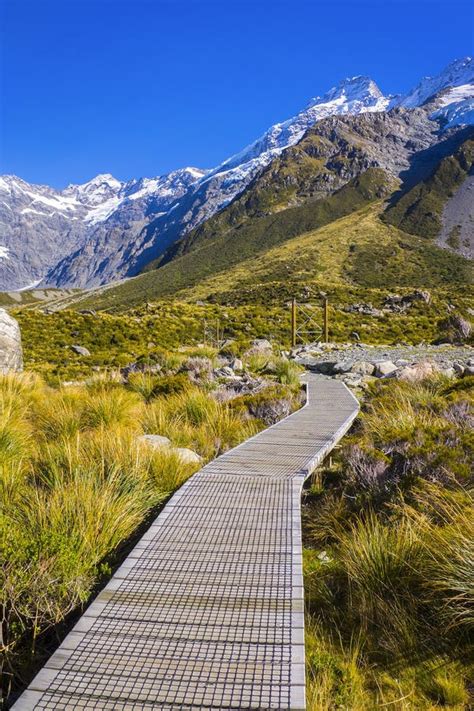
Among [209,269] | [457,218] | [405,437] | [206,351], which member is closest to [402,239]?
[457,218]

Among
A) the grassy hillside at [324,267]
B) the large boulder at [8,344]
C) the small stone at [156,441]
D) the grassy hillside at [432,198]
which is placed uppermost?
the grassy hillside at [432,198]

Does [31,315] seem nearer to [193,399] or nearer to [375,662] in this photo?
[193,399]

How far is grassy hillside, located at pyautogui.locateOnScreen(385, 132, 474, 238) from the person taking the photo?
5918 inches

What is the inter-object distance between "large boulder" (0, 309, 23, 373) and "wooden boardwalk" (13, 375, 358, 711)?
10735 mm

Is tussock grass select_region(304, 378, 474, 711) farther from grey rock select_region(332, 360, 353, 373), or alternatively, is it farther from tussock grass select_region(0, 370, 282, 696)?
grey rock select_region(332, 360, 353, 373)

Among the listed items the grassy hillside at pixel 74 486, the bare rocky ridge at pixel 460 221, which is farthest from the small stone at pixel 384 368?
the bare rocky ridge at pixel 460 221

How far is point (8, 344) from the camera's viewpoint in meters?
14.0

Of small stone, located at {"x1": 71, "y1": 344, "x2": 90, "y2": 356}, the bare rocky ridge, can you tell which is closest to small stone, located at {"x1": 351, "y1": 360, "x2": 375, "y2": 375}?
small stone, located at {"x1": 71, "y1": 344, "x2": 90, "y2": 356}

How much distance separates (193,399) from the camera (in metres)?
8.86

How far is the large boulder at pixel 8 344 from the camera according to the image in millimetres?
13789

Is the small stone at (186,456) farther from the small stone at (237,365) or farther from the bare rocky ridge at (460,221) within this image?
the bare rocky ridge at (460,221)

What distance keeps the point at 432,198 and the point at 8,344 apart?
568ft

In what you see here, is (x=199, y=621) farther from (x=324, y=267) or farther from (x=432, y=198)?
(x=432, y=198)

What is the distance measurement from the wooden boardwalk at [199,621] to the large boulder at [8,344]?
10735mm
